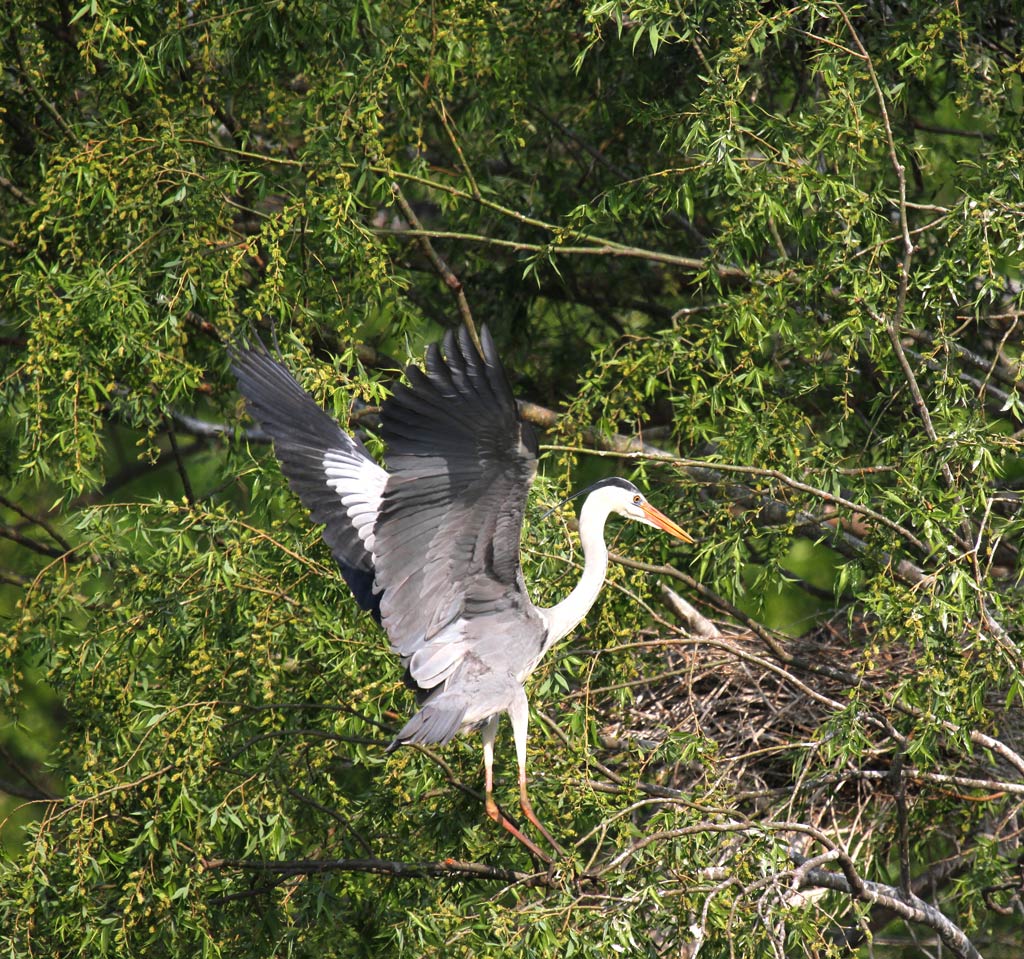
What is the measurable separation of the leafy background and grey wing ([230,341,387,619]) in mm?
130

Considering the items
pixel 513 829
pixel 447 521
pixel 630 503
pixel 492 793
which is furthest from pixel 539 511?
pixel 513 829

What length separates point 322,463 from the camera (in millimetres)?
4969

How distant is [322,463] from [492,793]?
1273 mm

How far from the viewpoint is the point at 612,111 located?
670cm

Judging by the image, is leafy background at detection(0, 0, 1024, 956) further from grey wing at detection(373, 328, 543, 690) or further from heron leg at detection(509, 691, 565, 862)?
grey wing at detection(373, 328, 543, 690)

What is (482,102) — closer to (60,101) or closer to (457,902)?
(60,101)

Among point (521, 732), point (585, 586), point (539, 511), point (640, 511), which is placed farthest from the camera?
point (640, 511)

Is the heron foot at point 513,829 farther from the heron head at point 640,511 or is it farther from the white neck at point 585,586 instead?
the heron head at point 640,511

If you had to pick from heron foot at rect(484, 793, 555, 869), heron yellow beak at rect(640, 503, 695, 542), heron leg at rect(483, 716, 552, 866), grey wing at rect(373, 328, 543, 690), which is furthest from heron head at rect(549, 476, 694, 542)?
heron foot at rect(484, 793, 555, 869)

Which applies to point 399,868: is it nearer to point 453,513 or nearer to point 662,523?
point 453,513

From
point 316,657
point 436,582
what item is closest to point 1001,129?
point 436,582

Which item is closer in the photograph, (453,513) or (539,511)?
→ (453,513)

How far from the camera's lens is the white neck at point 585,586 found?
15.4 ft

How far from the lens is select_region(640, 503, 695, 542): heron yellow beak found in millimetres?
5023
